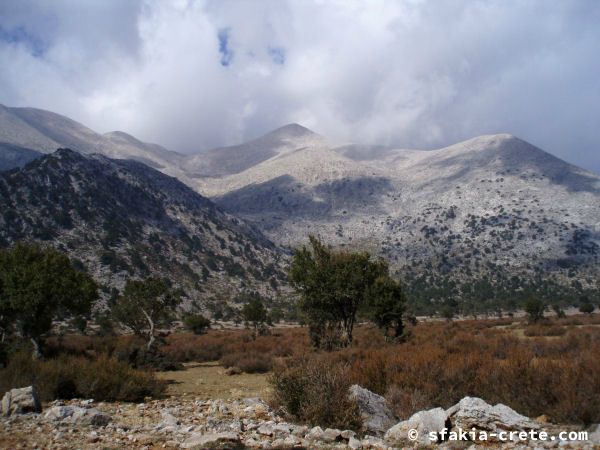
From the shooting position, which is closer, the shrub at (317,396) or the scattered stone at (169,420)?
the shrub at (317,396)

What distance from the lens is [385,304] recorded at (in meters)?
29.9

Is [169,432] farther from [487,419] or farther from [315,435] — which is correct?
[487,419]

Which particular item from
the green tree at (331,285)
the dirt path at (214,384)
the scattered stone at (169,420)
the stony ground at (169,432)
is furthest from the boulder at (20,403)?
the green tree at (331,285)

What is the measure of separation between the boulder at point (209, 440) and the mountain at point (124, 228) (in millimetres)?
66968

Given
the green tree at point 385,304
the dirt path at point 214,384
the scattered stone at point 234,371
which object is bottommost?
the scattered stone at point 234,371

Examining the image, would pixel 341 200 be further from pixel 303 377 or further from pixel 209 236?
pixel 303 377

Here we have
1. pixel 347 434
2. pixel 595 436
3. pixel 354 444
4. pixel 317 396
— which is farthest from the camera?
pixel 317 396

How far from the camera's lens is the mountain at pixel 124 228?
7400 cm

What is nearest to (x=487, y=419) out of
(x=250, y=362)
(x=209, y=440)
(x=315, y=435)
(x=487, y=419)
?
(x=487, y=419)

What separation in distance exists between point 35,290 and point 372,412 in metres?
20.2

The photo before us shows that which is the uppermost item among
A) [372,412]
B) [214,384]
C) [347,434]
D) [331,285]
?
[331,285]

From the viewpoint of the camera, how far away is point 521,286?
10656cm

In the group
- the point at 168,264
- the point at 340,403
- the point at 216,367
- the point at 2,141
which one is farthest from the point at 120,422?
the point at 2,141

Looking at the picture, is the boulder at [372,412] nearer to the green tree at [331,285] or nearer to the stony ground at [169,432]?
the stony ground at [169,432]
